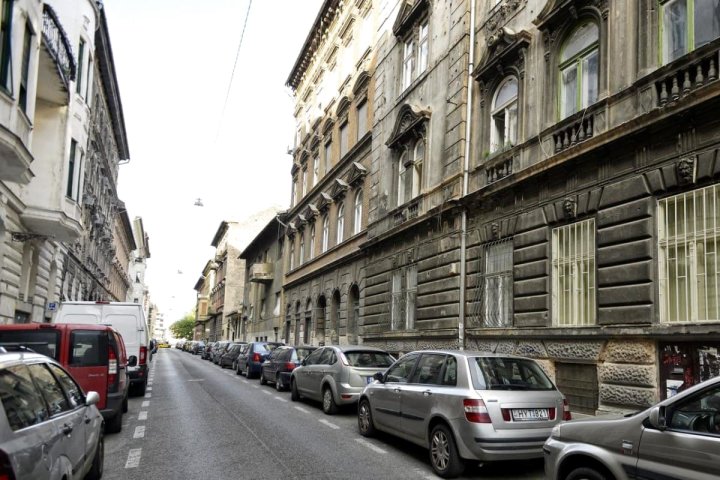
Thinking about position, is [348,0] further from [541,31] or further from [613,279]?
[613,279]

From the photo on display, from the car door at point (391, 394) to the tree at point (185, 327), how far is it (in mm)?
145368

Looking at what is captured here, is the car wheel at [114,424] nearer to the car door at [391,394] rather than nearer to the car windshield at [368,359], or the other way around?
the car door at [391,394]

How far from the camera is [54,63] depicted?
1614 cm

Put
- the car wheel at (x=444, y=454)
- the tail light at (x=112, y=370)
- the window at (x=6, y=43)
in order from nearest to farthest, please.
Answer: the car wheel at (x=444, y=454) → the tail light at (x=112, y=370) → the window at (x=6, y=43)

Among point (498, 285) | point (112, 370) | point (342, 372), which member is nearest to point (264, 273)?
point (498, 285)

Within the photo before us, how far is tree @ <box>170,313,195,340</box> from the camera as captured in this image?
151625 mm

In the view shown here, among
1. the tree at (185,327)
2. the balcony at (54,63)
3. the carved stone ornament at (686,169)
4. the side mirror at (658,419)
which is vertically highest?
the balcony at (54,63)

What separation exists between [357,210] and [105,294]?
25.7 meters

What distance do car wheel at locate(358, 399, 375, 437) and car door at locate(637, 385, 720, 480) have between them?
5.82 m

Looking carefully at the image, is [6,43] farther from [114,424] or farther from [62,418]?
[62,418]

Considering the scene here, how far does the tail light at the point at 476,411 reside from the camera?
723cm

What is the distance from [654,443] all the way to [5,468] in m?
4.55

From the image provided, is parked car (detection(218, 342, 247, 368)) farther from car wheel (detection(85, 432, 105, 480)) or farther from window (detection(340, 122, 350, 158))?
car wheel (detection(85, 432, 105, 480))

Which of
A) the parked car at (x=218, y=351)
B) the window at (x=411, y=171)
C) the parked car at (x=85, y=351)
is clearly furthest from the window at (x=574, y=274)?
the parked car at (x=218, y=351)
